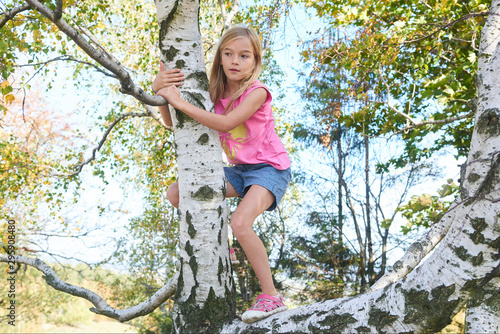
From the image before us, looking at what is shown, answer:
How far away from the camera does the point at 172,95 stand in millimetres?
2123

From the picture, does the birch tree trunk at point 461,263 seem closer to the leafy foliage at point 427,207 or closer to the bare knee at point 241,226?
the bare knee at point 241,226

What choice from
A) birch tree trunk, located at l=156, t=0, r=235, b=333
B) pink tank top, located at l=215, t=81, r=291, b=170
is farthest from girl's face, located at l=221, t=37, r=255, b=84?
birch tree trunk, located at l=156, t=0, r=235, b=333

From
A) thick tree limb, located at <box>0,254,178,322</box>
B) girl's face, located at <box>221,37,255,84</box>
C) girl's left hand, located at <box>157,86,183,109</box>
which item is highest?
girl's face, located at <box>221,37,255,84</box>

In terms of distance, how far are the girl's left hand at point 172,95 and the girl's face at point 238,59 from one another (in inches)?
17.4

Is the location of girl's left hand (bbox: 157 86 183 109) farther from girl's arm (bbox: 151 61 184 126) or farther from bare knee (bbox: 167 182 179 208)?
bare knee (bbox: 167 182 179 208)

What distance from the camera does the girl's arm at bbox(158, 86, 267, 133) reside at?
81.9 inches

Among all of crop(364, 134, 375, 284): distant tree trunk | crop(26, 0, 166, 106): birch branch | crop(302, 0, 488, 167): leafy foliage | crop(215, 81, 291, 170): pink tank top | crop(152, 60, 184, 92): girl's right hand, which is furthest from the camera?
crop(364, 134, 375, 284): distant tree trunk

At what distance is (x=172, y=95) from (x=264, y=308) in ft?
3.83

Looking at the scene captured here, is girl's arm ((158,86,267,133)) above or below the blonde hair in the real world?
→ below

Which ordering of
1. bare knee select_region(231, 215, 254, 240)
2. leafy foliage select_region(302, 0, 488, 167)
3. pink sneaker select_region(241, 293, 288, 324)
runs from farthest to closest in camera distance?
leafy foliage select_region(302, 0, 488, 167)
bare knee select_region(231, 215, 254, 240)
pink sneaker select_region(241, 293, 288, 324)

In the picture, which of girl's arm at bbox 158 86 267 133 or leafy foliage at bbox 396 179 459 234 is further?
leafy foliage at bbox 396 179 459 234

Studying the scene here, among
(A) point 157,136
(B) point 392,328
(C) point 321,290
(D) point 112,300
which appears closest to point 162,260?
(D) point 112,300

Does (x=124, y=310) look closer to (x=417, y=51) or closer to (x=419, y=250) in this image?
(x=419, y=250)

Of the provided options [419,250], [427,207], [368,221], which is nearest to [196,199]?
[419,250]
